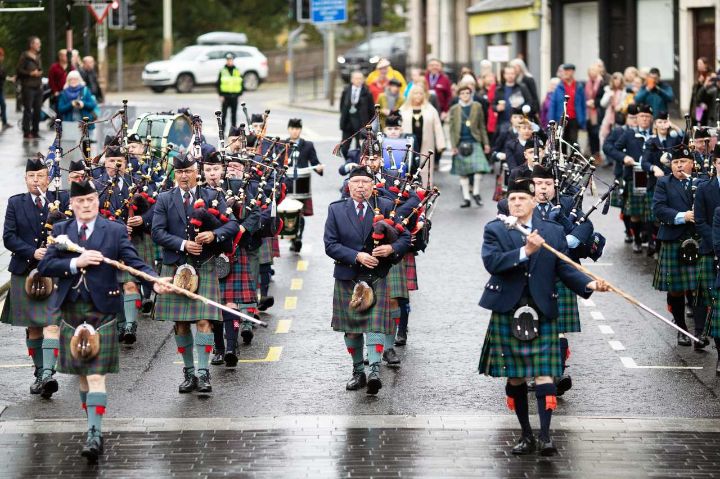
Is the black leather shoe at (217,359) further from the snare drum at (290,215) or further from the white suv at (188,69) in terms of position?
the white suv at (188,69)

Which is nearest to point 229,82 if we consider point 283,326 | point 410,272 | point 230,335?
point 283,326

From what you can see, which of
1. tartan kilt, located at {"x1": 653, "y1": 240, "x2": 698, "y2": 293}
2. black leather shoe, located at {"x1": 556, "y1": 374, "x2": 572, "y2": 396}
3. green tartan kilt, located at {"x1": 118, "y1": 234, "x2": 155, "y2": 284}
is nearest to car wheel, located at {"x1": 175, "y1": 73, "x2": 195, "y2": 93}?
green tartan kilt, located at {"x1": 118, "y1": 234, "x2": 155, "y2": 284}

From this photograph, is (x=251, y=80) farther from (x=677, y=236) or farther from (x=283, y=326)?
(x=677, y=236)

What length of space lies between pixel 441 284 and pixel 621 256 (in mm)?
2728

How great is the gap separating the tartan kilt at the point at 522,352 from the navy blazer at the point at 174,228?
2665 millimetres

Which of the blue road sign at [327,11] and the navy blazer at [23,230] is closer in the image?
the navy blazer at [23,230]

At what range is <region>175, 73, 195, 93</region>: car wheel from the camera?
47.5 metres

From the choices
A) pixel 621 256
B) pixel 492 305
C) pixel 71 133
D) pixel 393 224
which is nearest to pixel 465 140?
pixel 621 256

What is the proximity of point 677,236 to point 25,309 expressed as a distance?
18.0ft

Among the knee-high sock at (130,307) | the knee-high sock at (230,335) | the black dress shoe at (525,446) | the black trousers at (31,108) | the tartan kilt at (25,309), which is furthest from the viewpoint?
the black trousers at (31,108)

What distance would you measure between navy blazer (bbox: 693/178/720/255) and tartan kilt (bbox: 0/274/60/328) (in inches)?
200

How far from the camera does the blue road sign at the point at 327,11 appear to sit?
141 ft

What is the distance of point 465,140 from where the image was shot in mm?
21766

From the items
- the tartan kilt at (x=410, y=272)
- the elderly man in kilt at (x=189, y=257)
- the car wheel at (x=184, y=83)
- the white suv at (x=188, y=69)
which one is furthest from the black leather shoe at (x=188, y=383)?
the car wheel at (x=184, y=83)
